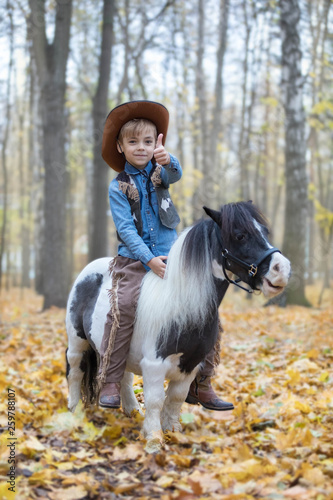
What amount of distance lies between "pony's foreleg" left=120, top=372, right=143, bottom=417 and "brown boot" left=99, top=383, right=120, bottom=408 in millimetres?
798

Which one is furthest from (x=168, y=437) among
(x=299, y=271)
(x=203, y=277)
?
(x=299, y=271)

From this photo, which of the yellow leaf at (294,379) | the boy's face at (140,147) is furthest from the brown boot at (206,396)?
the boy's face at (140,147)

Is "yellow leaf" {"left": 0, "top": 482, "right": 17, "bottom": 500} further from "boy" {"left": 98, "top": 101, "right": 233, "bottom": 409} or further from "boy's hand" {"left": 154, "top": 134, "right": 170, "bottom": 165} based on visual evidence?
"boy's hand" {"left": 154, "top": 134, "right": 170, "bottom": 165}

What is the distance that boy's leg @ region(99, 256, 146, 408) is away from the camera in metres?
3.30

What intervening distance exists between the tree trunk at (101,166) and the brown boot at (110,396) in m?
8.24

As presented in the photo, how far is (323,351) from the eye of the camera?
620 cm

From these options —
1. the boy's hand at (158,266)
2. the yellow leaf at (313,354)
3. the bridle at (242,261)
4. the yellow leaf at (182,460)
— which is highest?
the bridle at (242,261)

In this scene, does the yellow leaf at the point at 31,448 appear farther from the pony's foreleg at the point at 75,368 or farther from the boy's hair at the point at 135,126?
the boy's hair at the point at 135,126

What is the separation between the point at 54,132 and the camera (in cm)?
1152

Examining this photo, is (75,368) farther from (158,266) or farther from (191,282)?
(191,282)

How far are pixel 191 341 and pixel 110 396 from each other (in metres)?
0.71

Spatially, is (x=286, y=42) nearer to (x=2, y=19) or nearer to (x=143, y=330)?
(x=2, y=19)

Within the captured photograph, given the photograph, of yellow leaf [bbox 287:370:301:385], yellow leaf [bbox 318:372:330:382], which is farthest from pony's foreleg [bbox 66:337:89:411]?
yellow leaf [bbox 318:372:330:382]

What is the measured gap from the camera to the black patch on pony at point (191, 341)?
3174 mm
